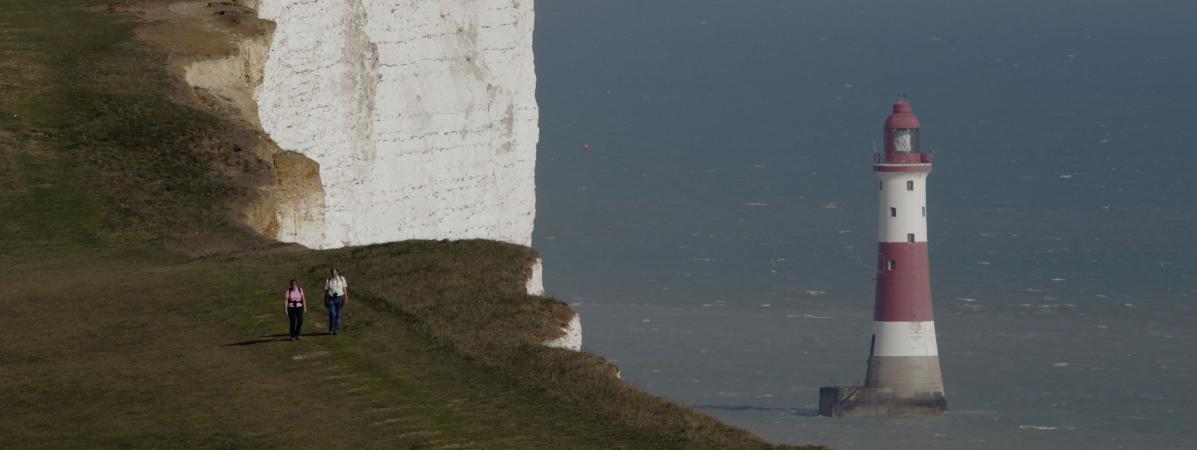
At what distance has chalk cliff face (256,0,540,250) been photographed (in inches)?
2704

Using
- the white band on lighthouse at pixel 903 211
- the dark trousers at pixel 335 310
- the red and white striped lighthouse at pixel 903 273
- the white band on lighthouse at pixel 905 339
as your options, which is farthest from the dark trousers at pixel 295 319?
the white band on lighthouse at pixel 905 339

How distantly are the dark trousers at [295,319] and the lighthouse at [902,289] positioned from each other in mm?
71690

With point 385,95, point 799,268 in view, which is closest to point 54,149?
point 385,95

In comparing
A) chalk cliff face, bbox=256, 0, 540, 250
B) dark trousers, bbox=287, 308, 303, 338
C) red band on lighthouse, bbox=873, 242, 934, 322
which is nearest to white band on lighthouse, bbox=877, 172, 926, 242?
red band on lighthouse, bbox=873, 242, 934, 322

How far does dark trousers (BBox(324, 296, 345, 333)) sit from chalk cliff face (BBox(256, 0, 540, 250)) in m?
25.1

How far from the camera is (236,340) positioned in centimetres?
4103

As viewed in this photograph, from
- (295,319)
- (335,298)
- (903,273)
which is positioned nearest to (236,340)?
(295,319)

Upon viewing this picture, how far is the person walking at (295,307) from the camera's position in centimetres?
3987

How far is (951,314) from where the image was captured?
562ft

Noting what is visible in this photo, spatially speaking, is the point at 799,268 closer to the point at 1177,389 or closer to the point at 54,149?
the point at 1177,389

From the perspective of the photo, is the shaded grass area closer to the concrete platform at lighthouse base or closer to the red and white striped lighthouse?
the red and white striped lighthouse

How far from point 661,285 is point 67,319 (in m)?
144

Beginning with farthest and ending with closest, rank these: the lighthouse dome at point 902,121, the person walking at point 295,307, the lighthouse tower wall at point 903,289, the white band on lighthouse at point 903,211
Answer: the lighthouse dome at point 902,121 → the lighthouse tower wall at point 903,289 → the white band on lighthouse at point 903,211 → the person walking at point 295,307

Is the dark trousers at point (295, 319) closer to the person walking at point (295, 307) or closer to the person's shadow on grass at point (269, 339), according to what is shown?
the person walking at point (295, 307)
